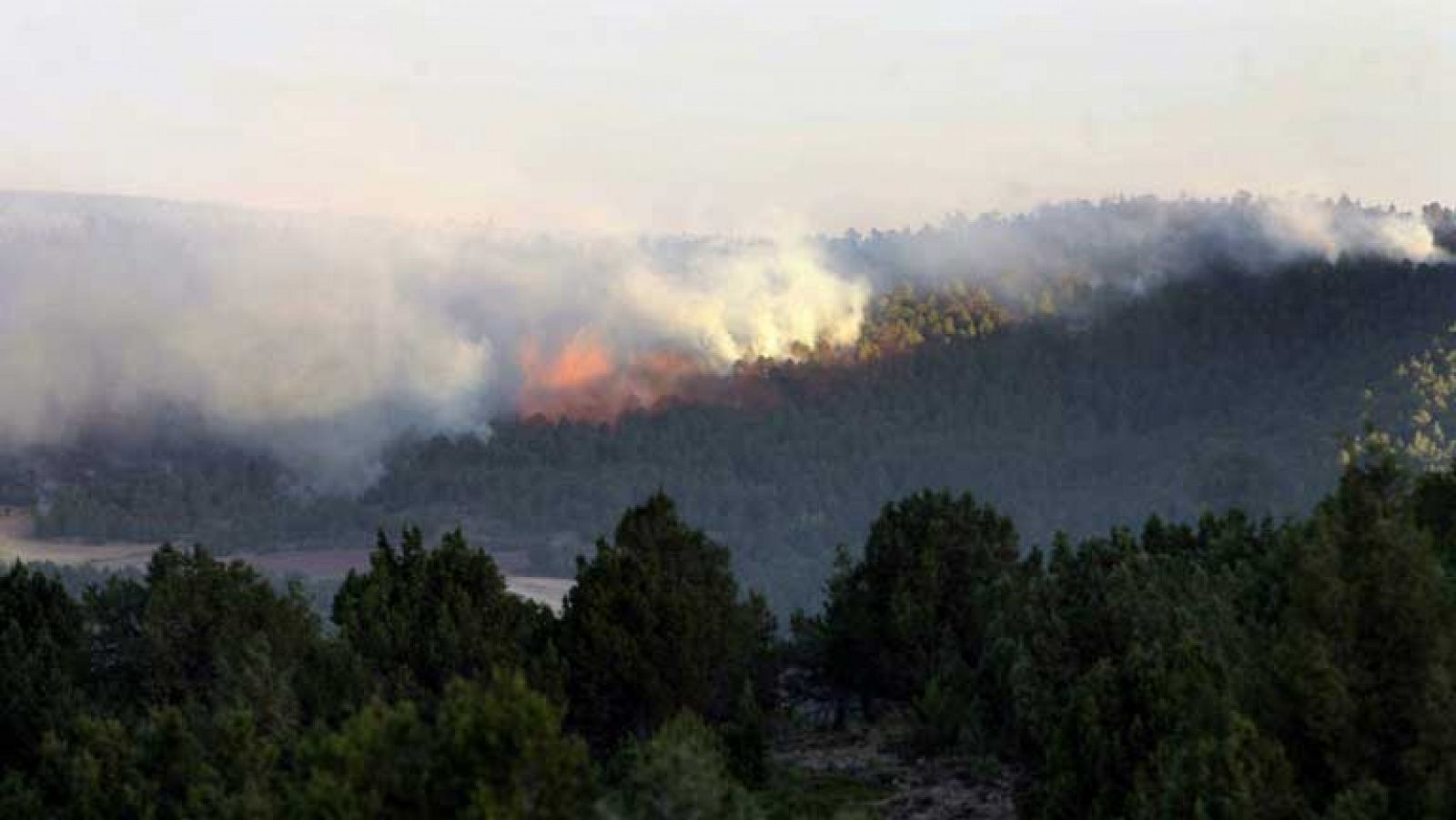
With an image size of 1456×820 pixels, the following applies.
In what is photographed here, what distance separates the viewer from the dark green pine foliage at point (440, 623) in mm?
49594

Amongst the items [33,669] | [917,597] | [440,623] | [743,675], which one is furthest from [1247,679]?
[33,669]

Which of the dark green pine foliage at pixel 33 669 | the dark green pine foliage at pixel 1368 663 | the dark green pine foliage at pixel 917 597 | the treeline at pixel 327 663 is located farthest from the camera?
the dark green pine foliage at pixel 917 597

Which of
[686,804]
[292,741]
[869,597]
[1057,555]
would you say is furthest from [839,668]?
[686,804]

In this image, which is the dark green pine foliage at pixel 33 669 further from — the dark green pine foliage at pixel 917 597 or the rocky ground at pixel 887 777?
the dark green pine foliage at pixel 917 597

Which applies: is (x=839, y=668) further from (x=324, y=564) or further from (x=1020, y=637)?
(x=324, y=564)

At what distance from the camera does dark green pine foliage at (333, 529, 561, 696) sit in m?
49.6

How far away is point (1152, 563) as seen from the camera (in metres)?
52.4

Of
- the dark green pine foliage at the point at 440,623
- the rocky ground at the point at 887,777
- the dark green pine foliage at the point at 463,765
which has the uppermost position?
the dark green pine foliage at the point at 440,623

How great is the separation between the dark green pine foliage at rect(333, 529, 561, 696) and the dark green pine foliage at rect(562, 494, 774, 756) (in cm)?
142

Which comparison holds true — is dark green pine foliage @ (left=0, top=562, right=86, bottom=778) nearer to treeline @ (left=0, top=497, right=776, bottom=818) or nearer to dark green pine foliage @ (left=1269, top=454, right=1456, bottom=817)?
treeline @ (left=0, top=497, right=776, bottom=818)

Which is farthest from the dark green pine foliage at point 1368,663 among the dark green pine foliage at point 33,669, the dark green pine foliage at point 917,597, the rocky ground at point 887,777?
the dark green pine foliage at point 917,597

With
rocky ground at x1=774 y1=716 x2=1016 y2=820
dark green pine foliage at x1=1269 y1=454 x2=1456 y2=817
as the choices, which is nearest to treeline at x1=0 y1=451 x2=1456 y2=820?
dark green pine foliage at x1=1269 y1=454 x2=1456 y2=817

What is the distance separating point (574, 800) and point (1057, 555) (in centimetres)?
2261

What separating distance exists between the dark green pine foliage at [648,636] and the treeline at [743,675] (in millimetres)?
89
